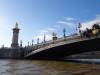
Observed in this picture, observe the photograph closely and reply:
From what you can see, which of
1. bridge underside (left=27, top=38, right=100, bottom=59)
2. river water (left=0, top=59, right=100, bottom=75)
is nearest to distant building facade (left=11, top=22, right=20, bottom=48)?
bridge underside (left=27, top=38, right=100, bottom=59)

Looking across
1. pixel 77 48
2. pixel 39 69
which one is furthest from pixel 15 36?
pixel 39 69

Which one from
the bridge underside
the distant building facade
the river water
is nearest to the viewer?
the river water

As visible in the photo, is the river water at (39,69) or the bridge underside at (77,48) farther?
the bridge underside at (77,48)

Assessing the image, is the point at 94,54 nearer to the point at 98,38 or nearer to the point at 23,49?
the point at 23,49

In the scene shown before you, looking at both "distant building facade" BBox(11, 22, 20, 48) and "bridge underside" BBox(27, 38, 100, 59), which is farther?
"distant building facade" BBox(11, 22, 20, 48)

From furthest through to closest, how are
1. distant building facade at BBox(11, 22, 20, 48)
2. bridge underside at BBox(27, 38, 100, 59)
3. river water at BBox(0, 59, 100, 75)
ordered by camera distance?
distant building facade at BBox(11, 22, 20, 48) < bridge underside at BBox(27, 38, 100, 59) < river water at BBox(0, 59, 100, 75)

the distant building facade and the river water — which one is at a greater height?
the distant building facade

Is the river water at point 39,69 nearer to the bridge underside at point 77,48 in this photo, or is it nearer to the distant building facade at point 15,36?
the bridge underside at point 77,48

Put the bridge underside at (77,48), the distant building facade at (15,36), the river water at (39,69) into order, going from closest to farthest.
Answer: the river water at (39,69) → the bridge underside at (77,48) → the distant building facade at (15,36)

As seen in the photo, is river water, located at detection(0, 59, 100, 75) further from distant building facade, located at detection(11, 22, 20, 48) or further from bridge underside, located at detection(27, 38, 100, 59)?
distant building facade, located at detection(11, 22, 20, 48)

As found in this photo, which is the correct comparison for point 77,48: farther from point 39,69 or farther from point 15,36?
point 15,36

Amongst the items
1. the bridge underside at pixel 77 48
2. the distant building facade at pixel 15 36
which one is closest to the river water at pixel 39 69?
the bridge underside at pixel 77 48

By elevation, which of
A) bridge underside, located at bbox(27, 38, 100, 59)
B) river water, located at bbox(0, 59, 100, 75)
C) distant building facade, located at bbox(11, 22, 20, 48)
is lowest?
river water, located at bbox(0, 59, 100, 75)

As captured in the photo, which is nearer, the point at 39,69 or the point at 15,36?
the point at 39,69
